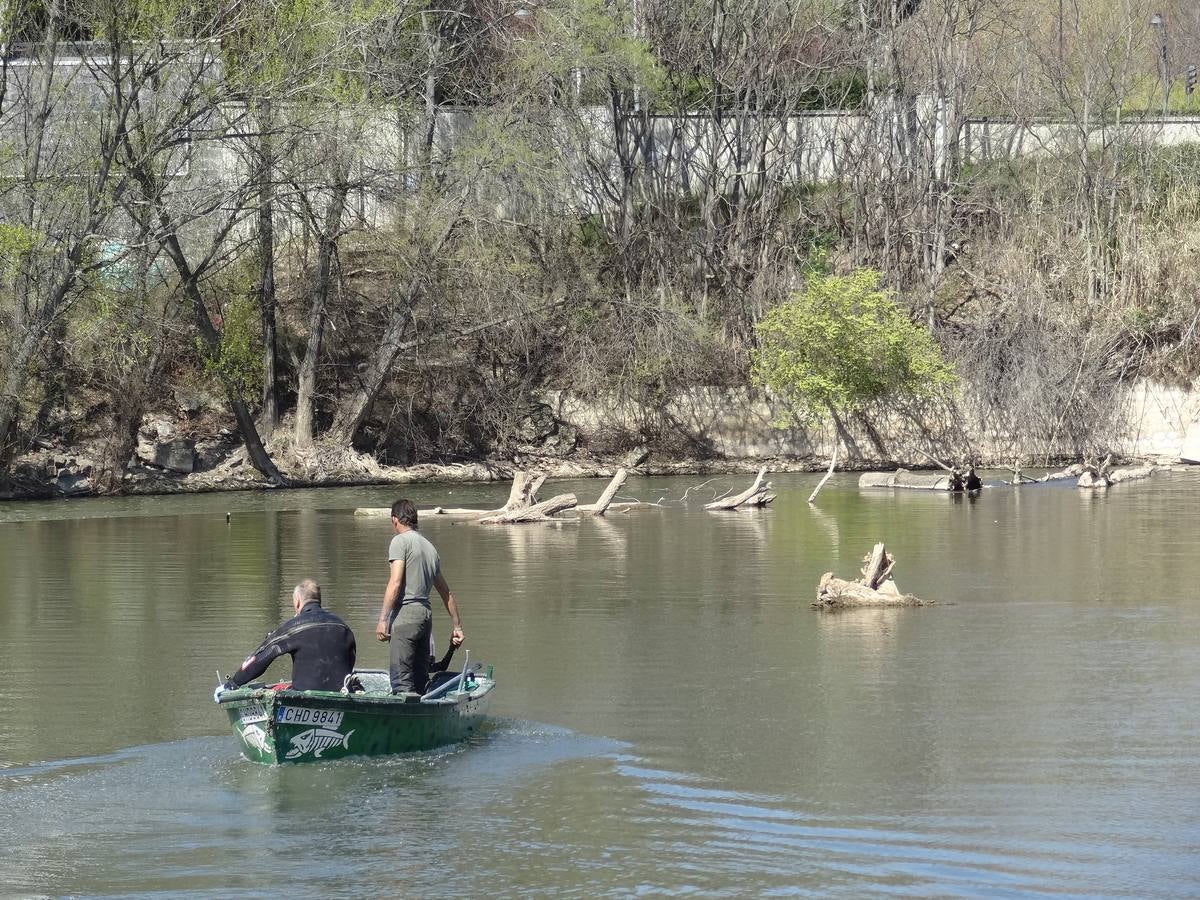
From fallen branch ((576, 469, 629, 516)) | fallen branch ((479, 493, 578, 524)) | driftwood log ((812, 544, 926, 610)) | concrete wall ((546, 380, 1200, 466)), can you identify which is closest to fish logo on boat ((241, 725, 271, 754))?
driftwood log ((812, 544, 926, 610))

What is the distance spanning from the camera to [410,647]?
1364 cm

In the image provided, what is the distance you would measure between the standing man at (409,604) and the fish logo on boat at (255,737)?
1310 millimetres

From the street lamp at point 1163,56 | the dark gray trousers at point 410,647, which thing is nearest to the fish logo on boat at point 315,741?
the dark gray trousers at point 410,647

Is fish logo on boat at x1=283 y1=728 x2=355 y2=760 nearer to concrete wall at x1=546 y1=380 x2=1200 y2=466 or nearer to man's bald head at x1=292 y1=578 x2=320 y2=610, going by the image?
man's bald head at x1=292 y1=578 x2=320 y2=610

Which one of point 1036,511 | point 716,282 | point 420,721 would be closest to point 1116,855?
A: point 420,721

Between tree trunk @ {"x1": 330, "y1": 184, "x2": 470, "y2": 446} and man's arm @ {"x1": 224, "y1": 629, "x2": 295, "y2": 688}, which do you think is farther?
Result: tree trunk @ {"x1": 330, "y1": 184, "x2": 470, "y2": 446}

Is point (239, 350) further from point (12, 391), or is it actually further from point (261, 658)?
point (261, 658)

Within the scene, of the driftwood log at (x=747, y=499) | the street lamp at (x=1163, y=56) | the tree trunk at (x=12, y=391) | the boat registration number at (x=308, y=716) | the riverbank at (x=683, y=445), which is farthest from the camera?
the street lamp at (x=1163, y=56)

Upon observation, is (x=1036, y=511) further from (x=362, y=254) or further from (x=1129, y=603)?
(x=362, y=254)

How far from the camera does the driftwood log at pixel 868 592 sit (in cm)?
2077

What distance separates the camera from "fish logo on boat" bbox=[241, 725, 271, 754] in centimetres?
1262

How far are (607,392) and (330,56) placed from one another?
1590 centimetres

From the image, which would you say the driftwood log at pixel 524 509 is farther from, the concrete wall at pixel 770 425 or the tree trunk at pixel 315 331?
the concrete wall at pixel 770 425

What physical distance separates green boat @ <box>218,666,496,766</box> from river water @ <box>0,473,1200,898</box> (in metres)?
0.19
